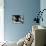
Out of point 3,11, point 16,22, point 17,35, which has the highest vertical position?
point 3,11

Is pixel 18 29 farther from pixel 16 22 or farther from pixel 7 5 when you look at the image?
pixel 7 5

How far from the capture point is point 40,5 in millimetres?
4930

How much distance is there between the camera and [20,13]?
5031 millimetres

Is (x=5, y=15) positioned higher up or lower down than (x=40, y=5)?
lower down

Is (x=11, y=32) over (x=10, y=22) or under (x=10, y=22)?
under

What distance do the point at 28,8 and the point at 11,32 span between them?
1.15 m

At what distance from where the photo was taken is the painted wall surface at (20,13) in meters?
4.99

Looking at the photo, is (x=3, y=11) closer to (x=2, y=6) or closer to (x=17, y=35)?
(x=2, y=6)

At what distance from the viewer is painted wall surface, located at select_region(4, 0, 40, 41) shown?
197 inches

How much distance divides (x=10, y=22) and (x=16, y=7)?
0.63 m

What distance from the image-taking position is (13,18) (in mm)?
5055

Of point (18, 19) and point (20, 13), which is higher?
point (20, 13)

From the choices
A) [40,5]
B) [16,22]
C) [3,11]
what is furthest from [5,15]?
[40,5]

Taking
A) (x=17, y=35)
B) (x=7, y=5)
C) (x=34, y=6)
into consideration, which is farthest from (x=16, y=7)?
(x=17, y=35)
